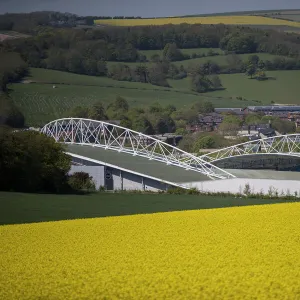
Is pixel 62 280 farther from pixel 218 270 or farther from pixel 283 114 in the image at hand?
pixel 283 114

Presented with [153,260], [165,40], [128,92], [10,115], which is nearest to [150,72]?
[128,92]

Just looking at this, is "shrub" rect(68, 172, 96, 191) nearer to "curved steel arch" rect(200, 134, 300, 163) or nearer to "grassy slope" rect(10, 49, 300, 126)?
"curved steel arch" rect(200, 134, 300, 163)

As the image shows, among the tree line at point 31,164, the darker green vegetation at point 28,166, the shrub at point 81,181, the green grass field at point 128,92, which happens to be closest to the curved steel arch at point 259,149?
the shrub at point 81,181

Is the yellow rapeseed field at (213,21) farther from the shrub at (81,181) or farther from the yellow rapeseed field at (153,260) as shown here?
the yellow rapeseed field at (153,260)

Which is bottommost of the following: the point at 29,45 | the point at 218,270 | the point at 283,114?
the point at 283,114

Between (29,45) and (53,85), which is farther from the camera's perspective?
(29,45)

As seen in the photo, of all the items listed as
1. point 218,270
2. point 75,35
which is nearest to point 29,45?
point 75,35

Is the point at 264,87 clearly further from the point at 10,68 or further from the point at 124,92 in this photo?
the point at 10,68
